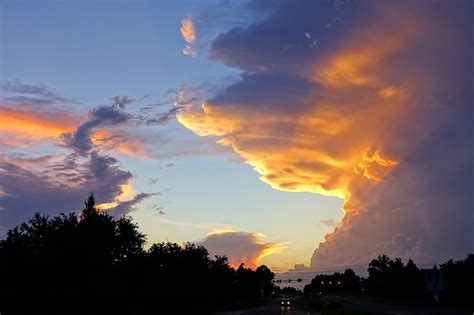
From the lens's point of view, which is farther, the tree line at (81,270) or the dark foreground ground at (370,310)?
the dark foreground ground at (370,310)

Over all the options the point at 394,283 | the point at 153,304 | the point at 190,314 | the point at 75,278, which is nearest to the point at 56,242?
the point at 75,278

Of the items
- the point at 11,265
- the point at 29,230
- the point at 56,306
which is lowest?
the point at 56,306

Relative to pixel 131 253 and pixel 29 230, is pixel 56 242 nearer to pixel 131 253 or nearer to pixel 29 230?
pixel 29 230

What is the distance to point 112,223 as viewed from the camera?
62.4 metres

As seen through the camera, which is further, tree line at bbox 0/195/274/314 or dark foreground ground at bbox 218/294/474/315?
dark foreground ground at bbox 218/294/474/315

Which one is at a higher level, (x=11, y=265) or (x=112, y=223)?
(x=112, y=223)

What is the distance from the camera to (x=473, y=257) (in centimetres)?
9631

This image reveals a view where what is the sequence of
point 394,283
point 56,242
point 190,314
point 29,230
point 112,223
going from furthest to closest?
point 394,283
point 190,314
point 112,223
point 29,230
point 56,242

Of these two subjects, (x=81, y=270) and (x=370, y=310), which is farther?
(x=370, y=310)

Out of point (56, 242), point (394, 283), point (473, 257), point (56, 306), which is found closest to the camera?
point (56, 306)

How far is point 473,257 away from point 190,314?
5159 centimetres

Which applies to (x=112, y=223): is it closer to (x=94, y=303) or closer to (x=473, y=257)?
(x=94, y=303)

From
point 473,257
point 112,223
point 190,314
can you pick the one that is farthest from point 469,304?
point 112,223

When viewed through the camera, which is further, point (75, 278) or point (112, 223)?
point (112, 223)
